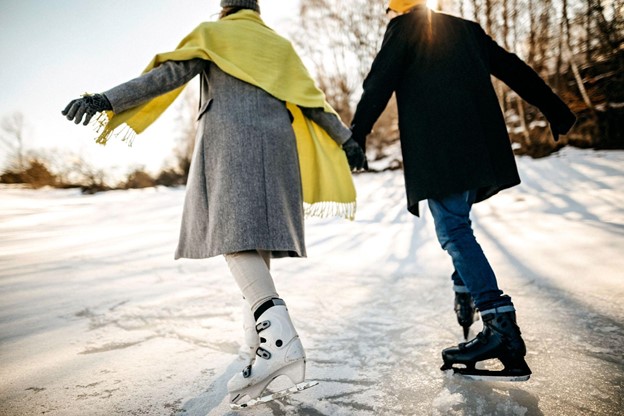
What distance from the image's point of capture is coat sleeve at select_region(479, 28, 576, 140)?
1651 millimetres

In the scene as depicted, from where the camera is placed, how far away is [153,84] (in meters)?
1.25

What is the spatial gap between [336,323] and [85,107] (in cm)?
155

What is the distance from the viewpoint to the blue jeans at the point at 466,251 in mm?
1312

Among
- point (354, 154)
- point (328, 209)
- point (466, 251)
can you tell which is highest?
point (354, 154)

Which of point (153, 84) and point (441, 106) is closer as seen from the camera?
point (153, 84)

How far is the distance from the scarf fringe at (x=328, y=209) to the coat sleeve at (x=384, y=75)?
38 centimetres

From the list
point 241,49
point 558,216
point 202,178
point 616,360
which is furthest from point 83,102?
point 558,216

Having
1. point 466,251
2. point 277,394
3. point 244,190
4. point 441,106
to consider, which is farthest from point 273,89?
point 277,394

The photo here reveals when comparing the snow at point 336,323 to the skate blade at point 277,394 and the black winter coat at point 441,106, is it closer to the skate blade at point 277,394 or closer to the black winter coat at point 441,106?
the skate blade at point 277,394

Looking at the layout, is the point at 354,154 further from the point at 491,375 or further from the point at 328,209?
the point at 491,375

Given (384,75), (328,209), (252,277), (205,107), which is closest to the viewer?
(252,277)

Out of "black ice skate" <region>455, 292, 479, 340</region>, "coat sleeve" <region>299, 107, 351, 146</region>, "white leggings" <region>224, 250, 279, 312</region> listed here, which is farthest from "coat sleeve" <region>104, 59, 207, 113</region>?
"black ice skate" <region>455, 292, 479, 340</region>

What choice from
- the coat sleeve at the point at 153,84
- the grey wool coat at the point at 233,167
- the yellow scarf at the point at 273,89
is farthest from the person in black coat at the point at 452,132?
the coat sleeve at the point at 153,84

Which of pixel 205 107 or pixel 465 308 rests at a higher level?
pixel 205 107
